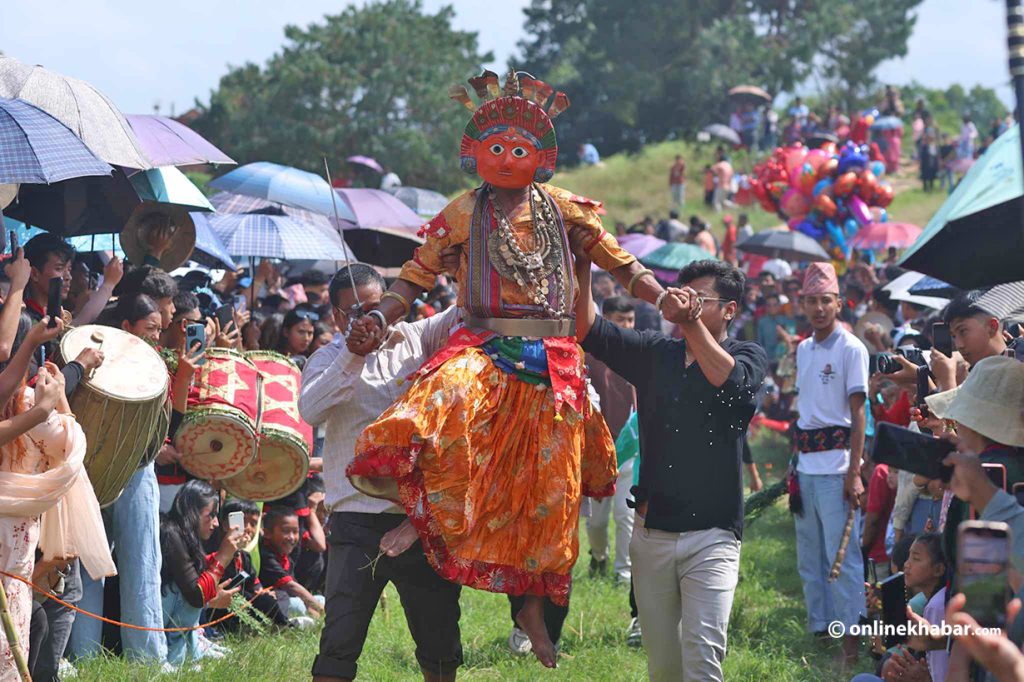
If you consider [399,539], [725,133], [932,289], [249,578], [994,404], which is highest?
[725,133]

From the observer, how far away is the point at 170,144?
7855 millimetres

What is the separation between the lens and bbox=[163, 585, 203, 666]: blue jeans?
6953mm

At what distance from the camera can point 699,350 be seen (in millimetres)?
5215

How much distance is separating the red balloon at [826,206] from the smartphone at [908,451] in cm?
1731

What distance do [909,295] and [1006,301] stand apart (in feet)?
13.3

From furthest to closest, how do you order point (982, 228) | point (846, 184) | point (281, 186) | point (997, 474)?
point (846, 184)
point (281, 186)
point (982, 228)
point (997, 474)

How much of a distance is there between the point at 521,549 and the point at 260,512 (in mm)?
3216

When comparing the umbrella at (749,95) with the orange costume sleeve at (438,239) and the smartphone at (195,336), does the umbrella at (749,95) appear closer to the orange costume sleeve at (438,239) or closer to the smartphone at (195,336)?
the smartphone at (195,336)

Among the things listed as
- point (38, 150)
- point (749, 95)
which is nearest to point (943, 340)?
point (38, 150)

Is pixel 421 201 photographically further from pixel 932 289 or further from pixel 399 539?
pixel 399 539

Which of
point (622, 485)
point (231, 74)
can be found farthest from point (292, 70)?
point (622, 485)

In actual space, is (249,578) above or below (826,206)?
below

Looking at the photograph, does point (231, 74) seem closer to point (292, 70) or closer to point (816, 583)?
point (292, 70)

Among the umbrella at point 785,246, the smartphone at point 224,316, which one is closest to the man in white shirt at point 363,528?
the smartphone at point 224,316
